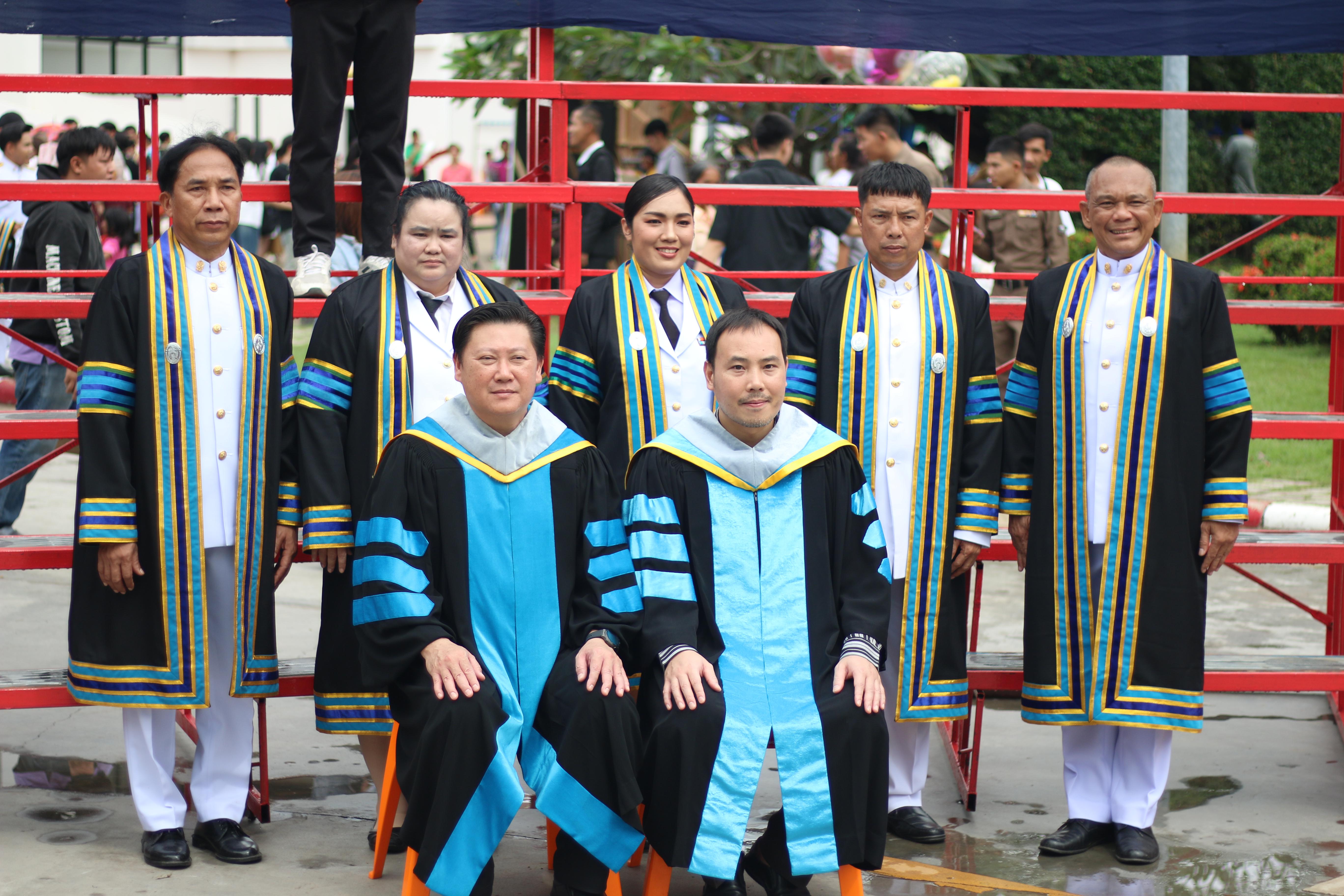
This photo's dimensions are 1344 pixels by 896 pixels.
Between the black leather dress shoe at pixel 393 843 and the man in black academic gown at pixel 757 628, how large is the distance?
0.86 meters

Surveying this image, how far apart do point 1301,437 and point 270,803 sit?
3.37 meters

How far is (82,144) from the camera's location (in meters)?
7.31

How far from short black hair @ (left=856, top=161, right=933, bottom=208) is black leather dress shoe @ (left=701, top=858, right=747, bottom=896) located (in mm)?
1814

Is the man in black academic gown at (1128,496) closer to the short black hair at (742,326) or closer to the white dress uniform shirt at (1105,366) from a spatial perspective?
the white dress uniform shirt at (1105,366)

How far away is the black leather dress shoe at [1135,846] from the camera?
427 centimetres

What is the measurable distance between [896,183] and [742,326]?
73cm

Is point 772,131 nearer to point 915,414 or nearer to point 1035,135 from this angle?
point 1035,135

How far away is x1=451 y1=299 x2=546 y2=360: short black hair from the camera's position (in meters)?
3.80

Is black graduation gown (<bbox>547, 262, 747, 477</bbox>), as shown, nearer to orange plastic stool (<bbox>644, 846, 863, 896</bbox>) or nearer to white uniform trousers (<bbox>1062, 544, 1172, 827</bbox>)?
orange plastic stool (<bbox>644, 846, 863, 896</bbox>)

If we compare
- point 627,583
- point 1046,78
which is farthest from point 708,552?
point 1046,78

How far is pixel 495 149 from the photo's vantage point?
89.0ft

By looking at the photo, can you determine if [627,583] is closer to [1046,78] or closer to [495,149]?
[1046,78]

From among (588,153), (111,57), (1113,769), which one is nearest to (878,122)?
(588,153)

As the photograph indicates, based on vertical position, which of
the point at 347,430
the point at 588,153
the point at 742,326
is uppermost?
the point at 588,153
